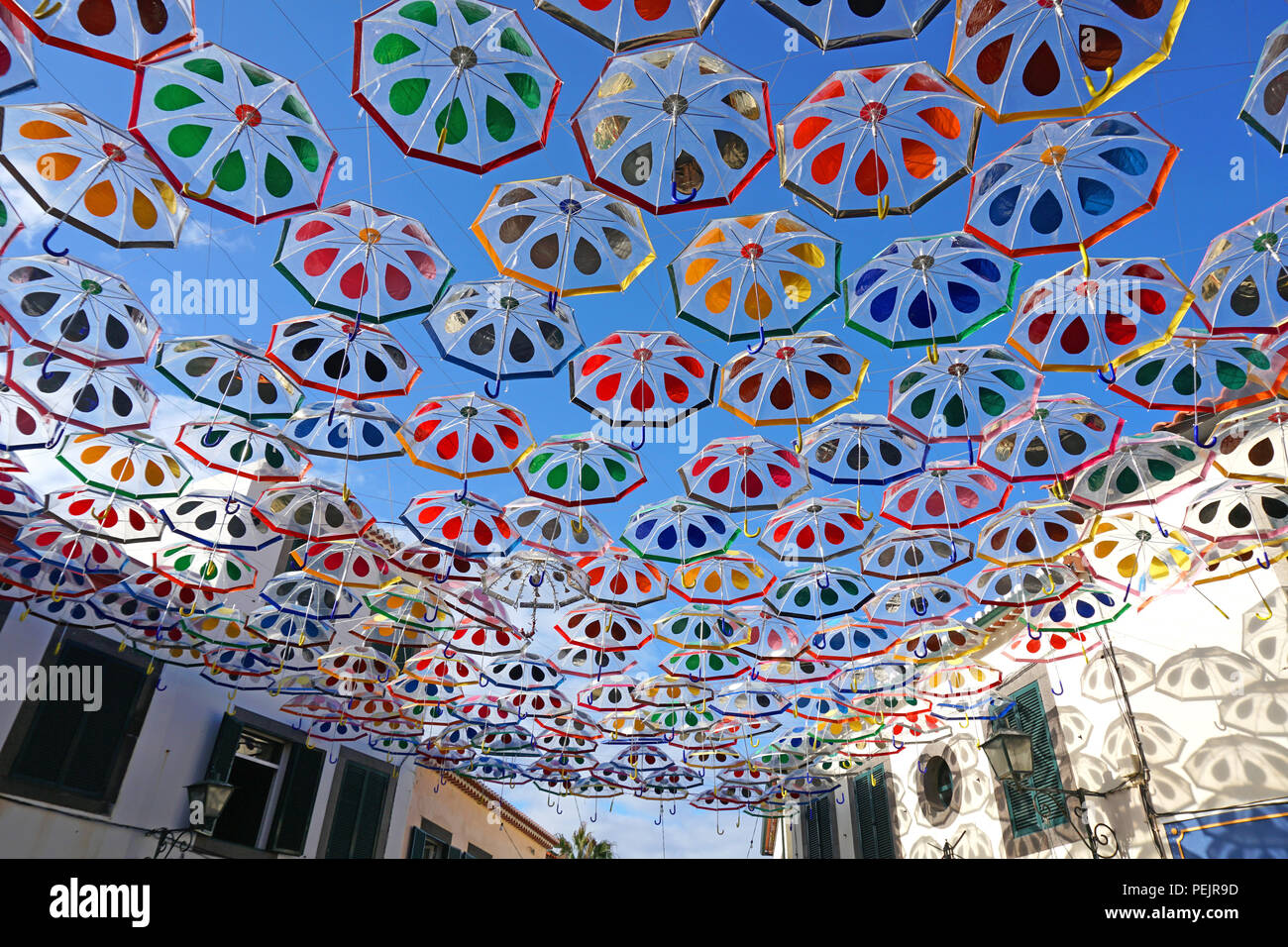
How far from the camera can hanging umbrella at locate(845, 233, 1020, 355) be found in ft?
25.4

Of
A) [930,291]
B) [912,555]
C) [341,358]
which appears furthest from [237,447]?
[912,555]

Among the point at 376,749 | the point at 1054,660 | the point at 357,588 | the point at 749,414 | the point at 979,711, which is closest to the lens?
the point at 749,414

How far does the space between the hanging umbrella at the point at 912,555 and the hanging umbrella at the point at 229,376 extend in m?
8.77

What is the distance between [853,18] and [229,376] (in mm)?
7931

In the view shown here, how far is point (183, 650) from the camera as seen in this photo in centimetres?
1509

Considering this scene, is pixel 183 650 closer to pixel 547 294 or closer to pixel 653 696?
pixel 653 696

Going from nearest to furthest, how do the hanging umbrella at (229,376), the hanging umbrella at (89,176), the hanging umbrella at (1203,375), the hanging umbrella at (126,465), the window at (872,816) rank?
the hanging umbrella at (89,176) < the hanging umbrella at (1203,375) < the hanging umbrella at (229,376) < the hanging umbrella at (126,465) < the window at (872,816)

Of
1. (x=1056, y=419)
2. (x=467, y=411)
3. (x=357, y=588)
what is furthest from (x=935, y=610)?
(x=357, y=588)

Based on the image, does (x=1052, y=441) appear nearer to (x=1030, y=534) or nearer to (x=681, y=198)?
(x=1030, y=534)

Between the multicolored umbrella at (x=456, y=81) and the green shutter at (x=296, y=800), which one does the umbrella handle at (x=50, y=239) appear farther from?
the green shutter at (x=296, y=800)

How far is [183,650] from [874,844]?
1831 cm

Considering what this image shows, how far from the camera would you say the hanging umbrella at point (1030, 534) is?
1141 cm

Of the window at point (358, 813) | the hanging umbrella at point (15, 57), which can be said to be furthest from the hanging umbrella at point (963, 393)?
the window at point (358, 813)

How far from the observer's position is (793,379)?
923cm
